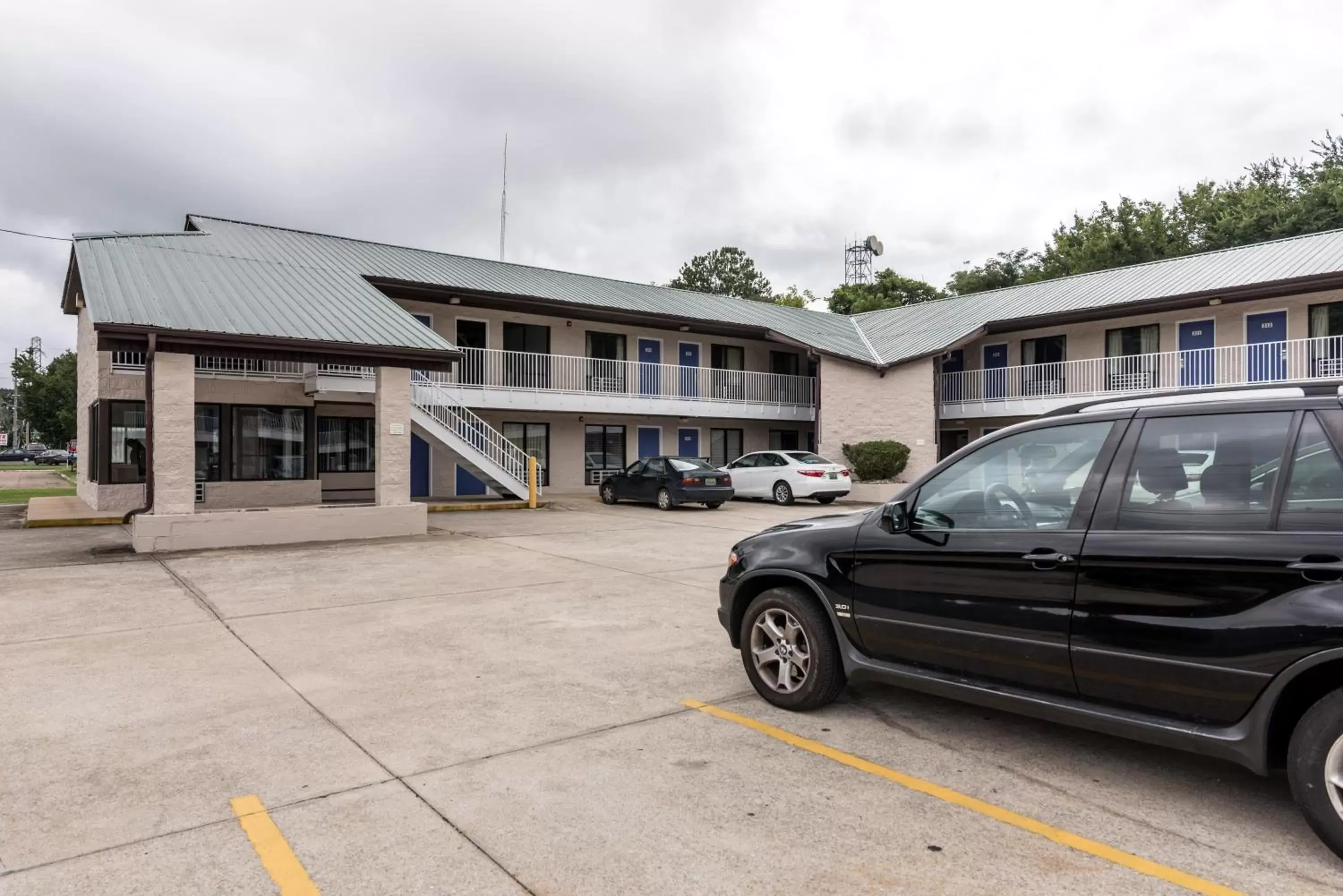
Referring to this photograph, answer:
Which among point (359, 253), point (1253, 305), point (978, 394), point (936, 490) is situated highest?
point (359, 253)

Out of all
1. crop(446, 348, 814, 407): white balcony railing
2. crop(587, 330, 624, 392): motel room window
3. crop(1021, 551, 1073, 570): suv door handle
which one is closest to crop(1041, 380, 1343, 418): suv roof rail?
crop(1021, 551, 1073, 570): suv door handle

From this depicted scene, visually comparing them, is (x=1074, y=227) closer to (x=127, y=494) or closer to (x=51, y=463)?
(x=127, y=494)

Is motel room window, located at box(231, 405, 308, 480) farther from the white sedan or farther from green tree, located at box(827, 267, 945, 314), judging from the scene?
green tree, located at box(827, 267, 945, 314)

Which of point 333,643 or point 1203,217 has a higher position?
point 1203,217

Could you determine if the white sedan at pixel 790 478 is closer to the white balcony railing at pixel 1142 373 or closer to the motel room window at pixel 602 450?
the motel room window at pixel 602 450

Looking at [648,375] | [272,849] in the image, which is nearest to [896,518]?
[272,849]

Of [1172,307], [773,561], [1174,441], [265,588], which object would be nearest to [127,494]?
[265,588]

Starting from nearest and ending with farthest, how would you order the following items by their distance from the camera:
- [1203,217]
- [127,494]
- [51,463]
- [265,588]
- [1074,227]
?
[265,588]
[127,494]
[1203,217]
[1074,227]
[51,463]

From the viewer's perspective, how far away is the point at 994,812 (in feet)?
11.2

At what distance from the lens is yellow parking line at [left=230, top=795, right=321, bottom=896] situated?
9.31 feet

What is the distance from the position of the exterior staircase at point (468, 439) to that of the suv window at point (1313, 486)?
16329mm

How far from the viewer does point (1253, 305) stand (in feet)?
70.2

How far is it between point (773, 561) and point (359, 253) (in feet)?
68.3

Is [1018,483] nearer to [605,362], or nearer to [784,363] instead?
[605,362]
